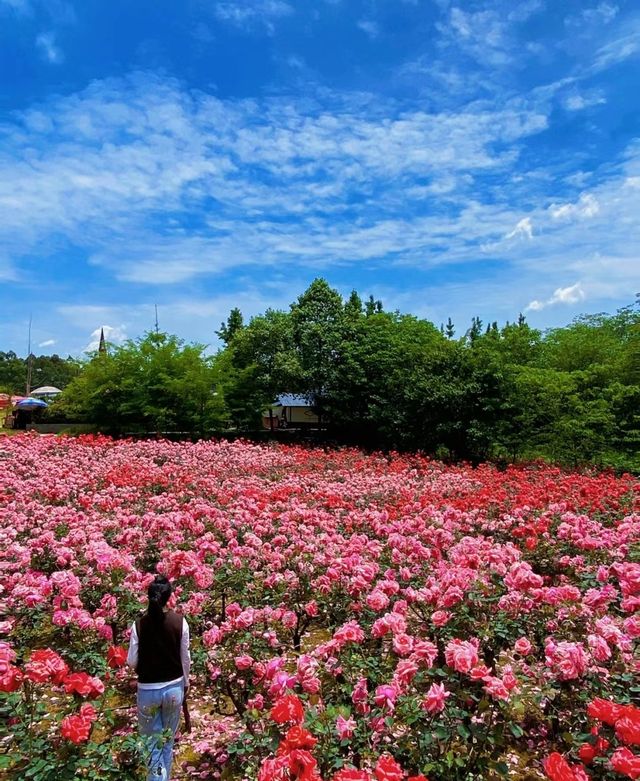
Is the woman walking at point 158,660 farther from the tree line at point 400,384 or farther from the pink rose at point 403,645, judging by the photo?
the tree line at point 400,384

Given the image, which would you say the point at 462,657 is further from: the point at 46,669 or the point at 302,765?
the point at 46,669

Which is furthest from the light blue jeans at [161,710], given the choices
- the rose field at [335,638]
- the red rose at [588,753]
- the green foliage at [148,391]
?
the green foliage at [148,391]

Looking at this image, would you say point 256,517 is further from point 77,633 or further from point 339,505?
point 77,633

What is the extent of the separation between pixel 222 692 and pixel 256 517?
2.47m

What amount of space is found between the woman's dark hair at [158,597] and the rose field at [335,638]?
0.86 ft

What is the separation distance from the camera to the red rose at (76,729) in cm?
204

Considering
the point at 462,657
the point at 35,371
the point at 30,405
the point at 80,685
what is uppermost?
the point at 35,371

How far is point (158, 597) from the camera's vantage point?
8.84 ft

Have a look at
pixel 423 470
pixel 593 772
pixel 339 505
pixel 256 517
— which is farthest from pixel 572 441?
pixel 593 772

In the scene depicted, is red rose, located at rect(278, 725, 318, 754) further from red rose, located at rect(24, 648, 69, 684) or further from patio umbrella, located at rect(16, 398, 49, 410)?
patio umbrella, located at rect(16, 398, 49, 410)

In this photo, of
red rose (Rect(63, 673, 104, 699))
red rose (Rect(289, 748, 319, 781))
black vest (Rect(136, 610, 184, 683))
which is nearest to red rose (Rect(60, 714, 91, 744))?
red rose (Rect(63, 673, 104, 699))

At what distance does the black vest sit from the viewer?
272 cm

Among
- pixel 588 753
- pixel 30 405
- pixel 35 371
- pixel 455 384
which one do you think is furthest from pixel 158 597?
pixel 35 371

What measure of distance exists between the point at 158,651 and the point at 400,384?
14039 millimetres
